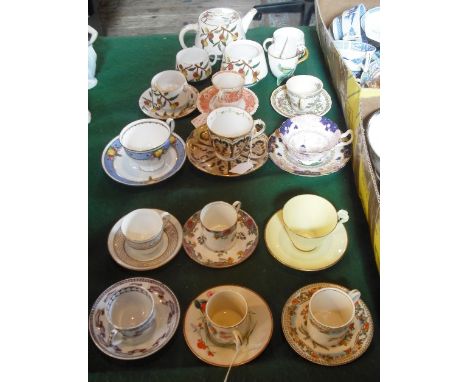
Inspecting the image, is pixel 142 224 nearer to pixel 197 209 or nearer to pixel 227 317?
pixel 197 209

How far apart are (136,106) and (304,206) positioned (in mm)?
519

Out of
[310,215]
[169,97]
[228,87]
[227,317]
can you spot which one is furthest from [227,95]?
[227,317]

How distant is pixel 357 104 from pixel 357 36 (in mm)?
345

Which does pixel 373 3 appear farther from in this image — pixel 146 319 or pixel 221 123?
pixel 146 319

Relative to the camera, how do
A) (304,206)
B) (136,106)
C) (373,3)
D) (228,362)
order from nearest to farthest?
(228,362) → (304,206) → (136,106) → (373,3)

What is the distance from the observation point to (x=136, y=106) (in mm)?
1120

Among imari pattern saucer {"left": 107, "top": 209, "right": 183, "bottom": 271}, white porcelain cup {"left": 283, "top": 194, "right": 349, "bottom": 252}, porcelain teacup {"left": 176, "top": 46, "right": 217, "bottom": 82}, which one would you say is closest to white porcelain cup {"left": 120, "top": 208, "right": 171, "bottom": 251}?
imari pattern saucer {"left": 107, "top": 209, "right": 183, "bottom": 271}

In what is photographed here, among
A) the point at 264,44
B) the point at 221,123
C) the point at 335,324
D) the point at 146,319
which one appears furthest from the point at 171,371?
the point at 264,44

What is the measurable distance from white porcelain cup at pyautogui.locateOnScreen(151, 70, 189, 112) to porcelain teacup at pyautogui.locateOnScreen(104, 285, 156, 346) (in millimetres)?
493

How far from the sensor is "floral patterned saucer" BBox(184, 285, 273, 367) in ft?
2.29

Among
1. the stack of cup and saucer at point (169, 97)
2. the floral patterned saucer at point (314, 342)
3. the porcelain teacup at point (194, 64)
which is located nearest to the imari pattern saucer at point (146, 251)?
the floral patterned saucer at point (314, 342)

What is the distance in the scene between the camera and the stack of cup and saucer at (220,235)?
2.65 feet

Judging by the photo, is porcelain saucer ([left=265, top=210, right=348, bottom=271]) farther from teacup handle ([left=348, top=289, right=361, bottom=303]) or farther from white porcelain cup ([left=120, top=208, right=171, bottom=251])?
white porcelain cup ([left=120, top=208, right=171, bottom=251])

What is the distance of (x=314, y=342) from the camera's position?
0.71 metres
